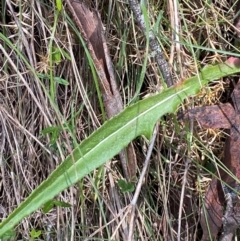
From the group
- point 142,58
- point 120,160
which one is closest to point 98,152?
point 120,160

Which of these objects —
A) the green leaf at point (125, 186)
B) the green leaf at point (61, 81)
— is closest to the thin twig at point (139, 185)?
the green leaf at point (125, 186)

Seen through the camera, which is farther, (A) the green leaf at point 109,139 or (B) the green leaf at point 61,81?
(B) the green leaf at point 61,81

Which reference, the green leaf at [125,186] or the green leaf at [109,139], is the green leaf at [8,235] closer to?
the green leaf at [109,139]

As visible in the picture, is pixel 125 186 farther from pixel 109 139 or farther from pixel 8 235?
pixel 8 235

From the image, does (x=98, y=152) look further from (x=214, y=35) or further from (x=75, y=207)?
(x=214, y=35)

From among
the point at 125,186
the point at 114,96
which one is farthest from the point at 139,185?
the point at 114,96

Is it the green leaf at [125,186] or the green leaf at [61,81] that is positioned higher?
the green leaf at [61,81]

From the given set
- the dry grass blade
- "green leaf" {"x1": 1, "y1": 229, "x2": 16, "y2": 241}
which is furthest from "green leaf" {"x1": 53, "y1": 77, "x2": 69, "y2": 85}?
"green leaf" {"x1": 1, "y1": 229, "x2": 16, "y2": 241}
